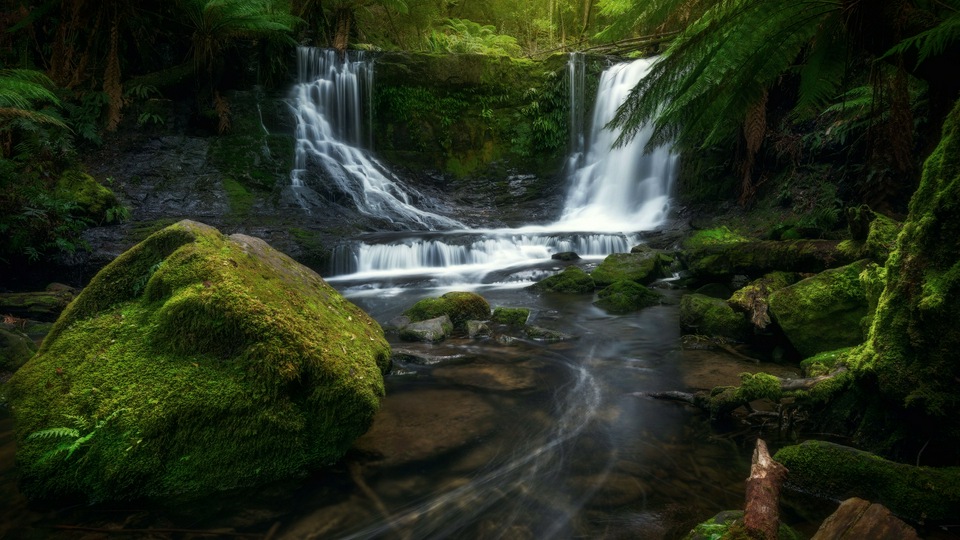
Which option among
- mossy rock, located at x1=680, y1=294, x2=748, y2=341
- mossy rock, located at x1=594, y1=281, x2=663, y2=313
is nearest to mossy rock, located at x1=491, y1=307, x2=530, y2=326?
mossy rock, located at x1=594, y1=281, x2=663, y2=313

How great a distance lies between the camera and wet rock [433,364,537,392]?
13.4 ft

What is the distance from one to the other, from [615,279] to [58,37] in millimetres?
13652

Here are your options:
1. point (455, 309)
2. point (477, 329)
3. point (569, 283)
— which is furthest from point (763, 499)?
point (569, 283)

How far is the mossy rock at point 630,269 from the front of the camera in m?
8.26

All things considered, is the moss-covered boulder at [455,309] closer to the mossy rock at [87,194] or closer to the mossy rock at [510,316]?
the mossy rock at [510,316]

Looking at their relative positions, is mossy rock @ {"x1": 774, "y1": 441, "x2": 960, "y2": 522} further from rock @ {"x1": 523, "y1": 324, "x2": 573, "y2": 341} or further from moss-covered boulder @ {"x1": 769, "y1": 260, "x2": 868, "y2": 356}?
rock @ {"x1": 523, "y1": 324, "x2": 573, "y2": 341}

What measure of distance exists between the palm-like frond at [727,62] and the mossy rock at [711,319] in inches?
103

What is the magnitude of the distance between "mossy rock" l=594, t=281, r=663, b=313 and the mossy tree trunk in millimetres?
4554

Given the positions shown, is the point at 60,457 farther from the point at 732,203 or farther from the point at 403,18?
the point at 403,18

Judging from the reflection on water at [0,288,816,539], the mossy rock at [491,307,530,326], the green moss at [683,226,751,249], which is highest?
the green moss at [683,226,751,249]

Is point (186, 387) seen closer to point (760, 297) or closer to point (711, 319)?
point (711, 319)

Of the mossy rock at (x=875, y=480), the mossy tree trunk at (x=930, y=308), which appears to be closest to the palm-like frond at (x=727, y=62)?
the mossy tree trunk at (x=930, y=308)

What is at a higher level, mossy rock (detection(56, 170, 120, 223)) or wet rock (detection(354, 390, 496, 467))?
mossy rock (detection(56, 170, 120, 223))

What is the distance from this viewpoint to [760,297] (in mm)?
4863
